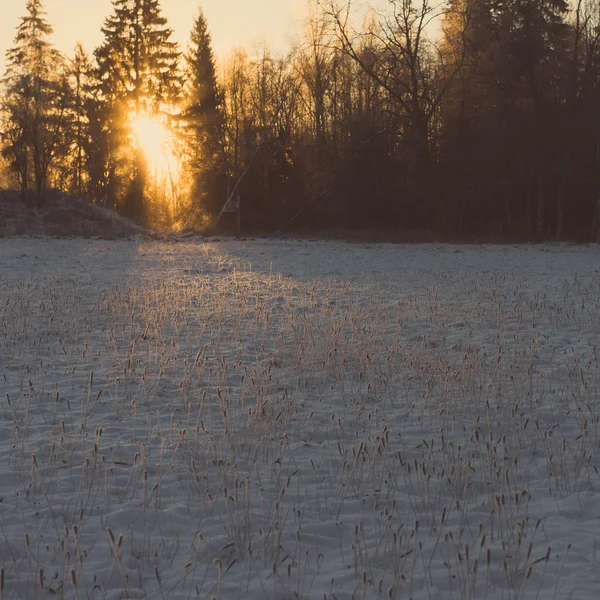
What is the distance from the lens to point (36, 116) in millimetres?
36062

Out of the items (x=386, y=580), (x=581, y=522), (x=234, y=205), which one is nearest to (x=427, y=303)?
(x=581, y=522)

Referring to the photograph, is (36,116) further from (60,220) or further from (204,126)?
(204,126)

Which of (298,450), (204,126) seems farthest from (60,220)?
(298,450)

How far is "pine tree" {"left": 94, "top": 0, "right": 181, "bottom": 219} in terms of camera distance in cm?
4369

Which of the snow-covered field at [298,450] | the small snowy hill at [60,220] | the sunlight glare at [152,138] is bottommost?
the snow-covered field at [298,450]

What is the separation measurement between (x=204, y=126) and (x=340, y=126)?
386 inches

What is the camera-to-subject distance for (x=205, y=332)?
9586 millimetres

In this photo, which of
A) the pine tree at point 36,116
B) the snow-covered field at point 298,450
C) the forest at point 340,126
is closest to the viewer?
the snow-covered field at point 298,450

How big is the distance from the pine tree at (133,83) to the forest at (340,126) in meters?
0.11

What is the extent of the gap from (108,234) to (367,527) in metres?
30.6

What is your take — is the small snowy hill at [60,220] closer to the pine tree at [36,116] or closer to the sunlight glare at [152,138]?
the pine tree at [36,116]

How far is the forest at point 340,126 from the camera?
1166 inches

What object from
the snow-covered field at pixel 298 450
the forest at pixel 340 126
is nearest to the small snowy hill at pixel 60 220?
the forest at pixel 340 126

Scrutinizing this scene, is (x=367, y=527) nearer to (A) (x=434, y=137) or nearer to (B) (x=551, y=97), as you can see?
(B) (x=551, y=97)
